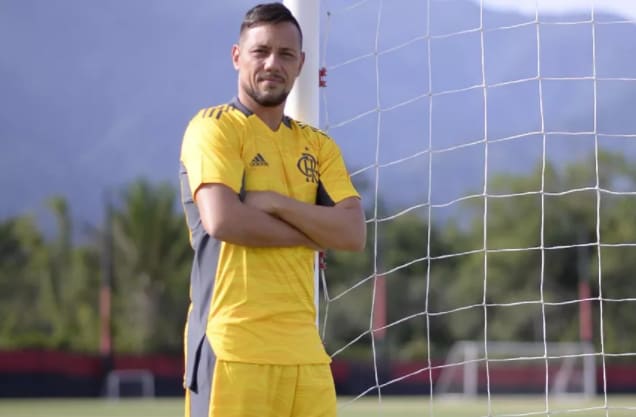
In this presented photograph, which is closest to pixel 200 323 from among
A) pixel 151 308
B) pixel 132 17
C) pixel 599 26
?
pixel 599 26

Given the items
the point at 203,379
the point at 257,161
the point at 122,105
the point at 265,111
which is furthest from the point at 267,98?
the point at 122,105

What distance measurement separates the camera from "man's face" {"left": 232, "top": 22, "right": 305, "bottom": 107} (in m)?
3.35

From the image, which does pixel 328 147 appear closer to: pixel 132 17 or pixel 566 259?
pixel 566 259

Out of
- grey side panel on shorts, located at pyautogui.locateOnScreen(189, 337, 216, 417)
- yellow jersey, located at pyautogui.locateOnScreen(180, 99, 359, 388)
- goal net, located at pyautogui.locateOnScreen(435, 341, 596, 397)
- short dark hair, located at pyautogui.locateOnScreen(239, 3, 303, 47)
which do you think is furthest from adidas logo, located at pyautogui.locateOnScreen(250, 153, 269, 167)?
goal net, located at pyautogui.locateOnScreen(435, 341, 596, 397)

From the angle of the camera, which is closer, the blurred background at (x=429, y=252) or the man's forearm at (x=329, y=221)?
the man's forearm at (x=329, y=221)

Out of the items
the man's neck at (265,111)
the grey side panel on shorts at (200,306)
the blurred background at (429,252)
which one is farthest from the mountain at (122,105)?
the grey side panel on shorts at (200,306)

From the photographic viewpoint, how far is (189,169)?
3309 mm

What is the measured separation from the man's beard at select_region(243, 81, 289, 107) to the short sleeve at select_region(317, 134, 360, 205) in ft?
0.71

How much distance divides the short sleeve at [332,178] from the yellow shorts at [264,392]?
49cm

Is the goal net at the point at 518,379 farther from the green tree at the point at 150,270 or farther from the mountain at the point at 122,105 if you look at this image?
the mountain at the point at 122,105

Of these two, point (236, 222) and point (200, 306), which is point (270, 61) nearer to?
point (236, 222)

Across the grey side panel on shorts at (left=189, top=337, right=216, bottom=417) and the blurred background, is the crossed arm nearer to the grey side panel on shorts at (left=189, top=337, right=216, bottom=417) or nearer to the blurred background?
the grey side panel on shorts at (left=189, top=337, right=216, bottom=417)

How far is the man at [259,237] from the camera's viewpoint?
3.16 meters

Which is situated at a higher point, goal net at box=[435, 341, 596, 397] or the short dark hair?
the short dark hair
